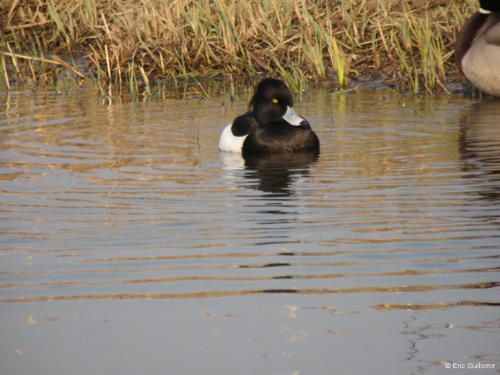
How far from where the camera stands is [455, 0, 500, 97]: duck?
12.4 m

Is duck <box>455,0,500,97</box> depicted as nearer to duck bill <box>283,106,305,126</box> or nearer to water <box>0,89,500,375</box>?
water <box>0,89,500,375</box>

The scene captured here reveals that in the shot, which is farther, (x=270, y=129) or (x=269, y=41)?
(x=269, y=41)

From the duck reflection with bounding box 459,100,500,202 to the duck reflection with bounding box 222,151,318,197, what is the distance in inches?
46.7

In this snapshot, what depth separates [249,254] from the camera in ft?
19.1

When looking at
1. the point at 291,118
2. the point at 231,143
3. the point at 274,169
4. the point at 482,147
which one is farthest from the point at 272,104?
the point at 482,147

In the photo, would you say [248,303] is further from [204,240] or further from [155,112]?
[155,112]

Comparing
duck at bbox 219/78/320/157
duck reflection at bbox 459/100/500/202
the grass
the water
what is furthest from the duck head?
the grass

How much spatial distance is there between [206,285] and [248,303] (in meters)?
0.35

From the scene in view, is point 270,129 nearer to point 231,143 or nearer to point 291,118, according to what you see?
point 291,118

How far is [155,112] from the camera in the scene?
12.0 metres

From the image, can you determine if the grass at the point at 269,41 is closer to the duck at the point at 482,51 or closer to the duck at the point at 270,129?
the duck at the point at 482,51

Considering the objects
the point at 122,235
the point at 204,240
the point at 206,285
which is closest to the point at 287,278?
the point at 206,285

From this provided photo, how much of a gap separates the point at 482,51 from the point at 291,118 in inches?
122

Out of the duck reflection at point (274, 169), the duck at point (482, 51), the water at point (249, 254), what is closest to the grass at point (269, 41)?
the duck at point (482, 51)
